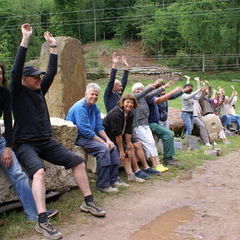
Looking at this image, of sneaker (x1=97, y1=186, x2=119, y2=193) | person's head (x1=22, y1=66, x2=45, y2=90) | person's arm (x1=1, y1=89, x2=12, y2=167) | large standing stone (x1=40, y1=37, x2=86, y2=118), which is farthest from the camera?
large standing stone (x1=40, y1=37, x2=86, y2=118)

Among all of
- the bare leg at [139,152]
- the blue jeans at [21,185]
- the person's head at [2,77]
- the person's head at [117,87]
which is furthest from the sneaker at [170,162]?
the person's head at [2,77]

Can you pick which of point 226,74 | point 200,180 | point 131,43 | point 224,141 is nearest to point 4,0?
point 131,43

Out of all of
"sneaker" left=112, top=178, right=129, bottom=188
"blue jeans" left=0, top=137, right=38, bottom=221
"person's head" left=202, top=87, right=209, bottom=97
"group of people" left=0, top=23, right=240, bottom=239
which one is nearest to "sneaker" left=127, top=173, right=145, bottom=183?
"group of people" left=0, top=23, right=240, bottom=239

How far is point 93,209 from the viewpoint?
5.02m

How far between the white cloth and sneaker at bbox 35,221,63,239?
3095 mm

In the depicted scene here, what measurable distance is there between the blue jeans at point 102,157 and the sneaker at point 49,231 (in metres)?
1.67

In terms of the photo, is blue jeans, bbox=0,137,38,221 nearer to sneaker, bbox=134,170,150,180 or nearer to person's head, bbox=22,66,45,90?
person's head, bbox=22,66,45,90

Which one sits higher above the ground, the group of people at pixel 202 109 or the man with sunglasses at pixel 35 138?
the man with sunglasses at pixel 35 138

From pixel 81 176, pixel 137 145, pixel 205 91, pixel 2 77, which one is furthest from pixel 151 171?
pixel 205 91

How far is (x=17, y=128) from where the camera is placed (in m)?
4.73

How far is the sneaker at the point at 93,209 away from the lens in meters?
4.99

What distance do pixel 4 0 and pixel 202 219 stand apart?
48456 millimetres

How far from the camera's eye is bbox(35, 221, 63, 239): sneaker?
14.1 ft

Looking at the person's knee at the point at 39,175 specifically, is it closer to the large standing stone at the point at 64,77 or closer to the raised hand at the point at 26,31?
the raised hand at the point at 26,31
